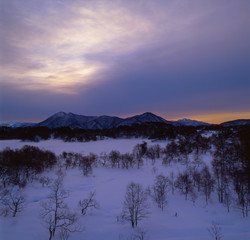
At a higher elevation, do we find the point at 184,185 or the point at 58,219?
the point at 58,219

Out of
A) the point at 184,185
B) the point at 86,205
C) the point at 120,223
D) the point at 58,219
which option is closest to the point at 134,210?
the point at 120,223

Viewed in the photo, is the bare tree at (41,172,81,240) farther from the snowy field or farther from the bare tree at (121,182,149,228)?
the bare tree at (121,182,149,228)

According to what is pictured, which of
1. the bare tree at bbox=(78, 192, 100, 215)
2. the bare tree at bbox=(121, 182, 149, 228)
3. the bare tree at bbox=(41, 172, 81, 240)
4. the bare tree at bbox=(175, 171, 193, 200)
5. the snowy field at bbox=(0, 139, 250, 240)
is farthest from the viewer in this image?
the bare tree at bbox=(175, 171, 193, 200)

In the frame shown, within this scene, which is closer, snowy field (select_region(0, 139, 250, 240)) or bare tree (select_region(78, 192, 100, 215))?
snowy field (select_region(0, 139, 250, 240))

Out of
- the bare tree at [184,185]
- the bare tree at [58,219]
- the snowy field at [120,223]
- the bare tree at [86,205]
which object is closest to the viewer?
the bare tree at [58,219]

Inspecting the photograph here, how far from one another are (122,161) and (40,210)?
1497 inches

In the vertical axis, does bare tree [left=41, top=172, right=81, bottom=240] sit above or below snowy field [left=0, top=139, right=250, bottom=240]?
above

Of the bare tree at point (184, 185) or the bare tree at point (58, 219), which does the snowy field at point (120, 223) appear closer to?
the bare tree at point (58, 219)

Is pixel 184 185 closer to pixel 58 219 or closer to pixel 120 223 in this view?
pixel 120 223

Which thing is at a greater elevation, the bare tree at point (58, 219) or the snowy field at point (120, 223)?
the bare tree at point (58, 219)

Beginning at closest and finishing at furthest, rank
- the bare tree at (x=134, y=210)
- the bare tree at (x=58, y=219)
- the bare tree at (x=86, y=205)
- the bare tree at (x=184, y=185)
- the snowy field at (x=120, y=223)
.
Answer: the bare tree at (x=58, y=219) < the snowy field at (x=120, y=223) < the bare tree at (x=134, y=210) < the bare tree at (x=86, y=205) < the bare tree at (x=184, y=185)

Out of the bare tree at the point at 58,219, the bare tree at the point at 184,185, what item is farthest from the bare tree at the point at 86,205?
the bare tree at the point at 184,185

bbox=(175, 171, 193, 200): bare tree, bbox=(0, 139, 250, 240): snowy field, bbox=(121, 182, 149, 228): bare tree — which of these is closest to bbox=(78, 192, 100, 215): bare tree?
bbox=(0, 139, 250, 240): snowy field

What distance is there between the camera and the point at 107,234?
20016mm
